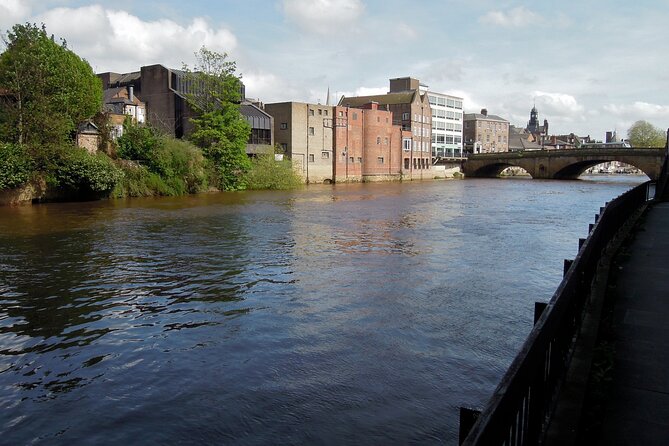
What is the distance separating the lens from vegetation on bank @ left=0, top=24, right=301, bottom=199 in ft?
112

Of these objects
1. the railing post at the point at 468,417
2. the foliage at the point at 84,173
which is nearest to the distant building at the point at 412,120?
the foliage at the point at 84,173

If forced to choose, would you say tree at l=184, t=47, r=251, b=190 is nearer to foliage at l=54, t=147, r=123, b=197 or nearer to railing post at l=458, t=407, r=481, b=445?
foliage at l=54, t=147, r=123, b=197

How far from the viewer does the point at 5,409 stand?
657 centimetres

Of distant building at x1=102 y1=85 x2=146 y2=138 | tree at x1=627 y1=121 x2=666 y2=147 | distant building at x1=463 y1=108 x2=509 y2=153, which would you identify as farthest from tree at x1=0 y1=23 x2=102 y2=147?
tree at x1=627 y1=121 x2=666 y2=147

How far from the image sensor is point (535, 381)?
3613 mm

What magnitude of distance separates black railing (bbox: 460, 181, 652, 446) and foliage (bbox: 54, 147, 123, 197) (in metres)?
35.1

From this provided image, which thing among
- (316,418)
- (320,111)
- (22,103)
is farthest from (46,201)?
(320,111)

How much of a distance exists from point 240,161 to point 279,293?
40803 millimetres

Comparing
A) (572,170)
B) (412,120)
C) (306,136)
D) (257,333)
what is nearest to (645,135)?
(572,170)

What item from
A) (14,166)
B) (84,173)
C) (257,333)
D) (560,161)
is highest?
(560,161)

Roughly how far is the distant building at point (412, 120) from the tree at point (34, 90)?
188 feet

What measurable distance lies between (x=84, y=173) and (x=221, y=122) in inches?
718

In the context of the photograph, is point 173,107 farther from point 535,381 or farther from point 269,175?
point 535,381

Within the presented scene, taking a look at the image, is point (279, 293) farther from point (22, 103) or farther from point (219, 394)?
point (22, 103)
